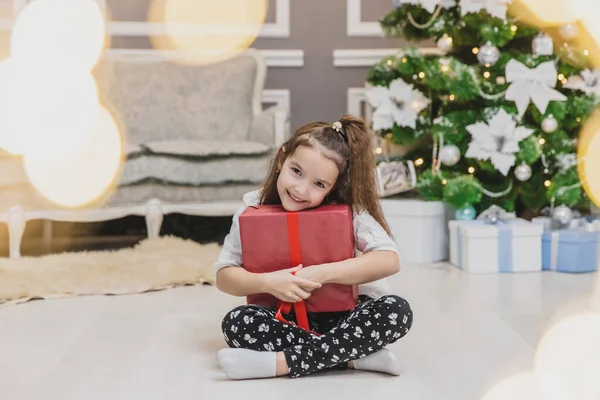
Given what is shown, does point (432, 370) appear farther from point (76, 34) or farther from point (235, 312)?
point (76, 34)

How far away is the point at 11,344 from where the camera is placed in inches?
69.6

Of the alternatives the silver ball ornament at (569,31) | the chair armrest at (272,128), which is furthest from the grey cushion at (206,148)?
the silver ball ornament at (569,31)

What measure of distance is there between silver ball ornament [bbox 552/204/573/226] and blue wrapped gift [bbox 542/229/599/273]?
0.21 ft

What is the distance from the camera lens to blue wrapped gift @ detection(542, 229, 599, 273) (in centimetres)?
258

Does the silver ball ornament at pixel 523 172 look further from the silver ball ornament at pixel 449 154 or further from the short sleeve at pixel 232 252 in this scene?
the short sleeve at pixel 232 252

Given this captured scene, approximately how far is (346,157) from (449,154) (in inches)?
49.3

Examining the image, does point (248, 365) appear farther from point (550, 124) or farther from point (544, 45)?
point (544, 45)

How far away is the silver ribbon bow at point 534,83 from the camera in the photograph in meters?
2.64

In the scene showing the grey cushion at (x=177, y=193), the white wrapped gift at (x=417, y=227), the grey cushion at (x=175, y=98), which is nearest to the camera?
the white wrapped gift at (x=417, y=227)

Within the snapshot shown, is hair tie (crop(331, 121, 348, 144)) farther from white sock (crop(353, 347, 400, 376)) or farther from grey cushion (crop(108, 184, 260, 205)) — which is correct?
grey cushion (crop(108, 184, 260, 205))

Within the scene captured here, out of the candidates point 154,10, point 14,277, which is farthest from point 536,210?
point 154,10

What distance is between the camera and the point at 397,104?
2889 millimetres

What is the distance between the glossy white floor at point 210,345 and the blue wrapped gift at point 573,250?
100 mm

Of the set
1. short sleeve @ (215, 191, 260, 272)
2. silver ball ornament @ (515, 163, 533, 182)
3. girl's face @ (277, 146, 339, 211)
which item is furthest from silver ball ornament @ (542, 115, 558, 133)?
short sleeve @ (215, 191, 260, 272)
